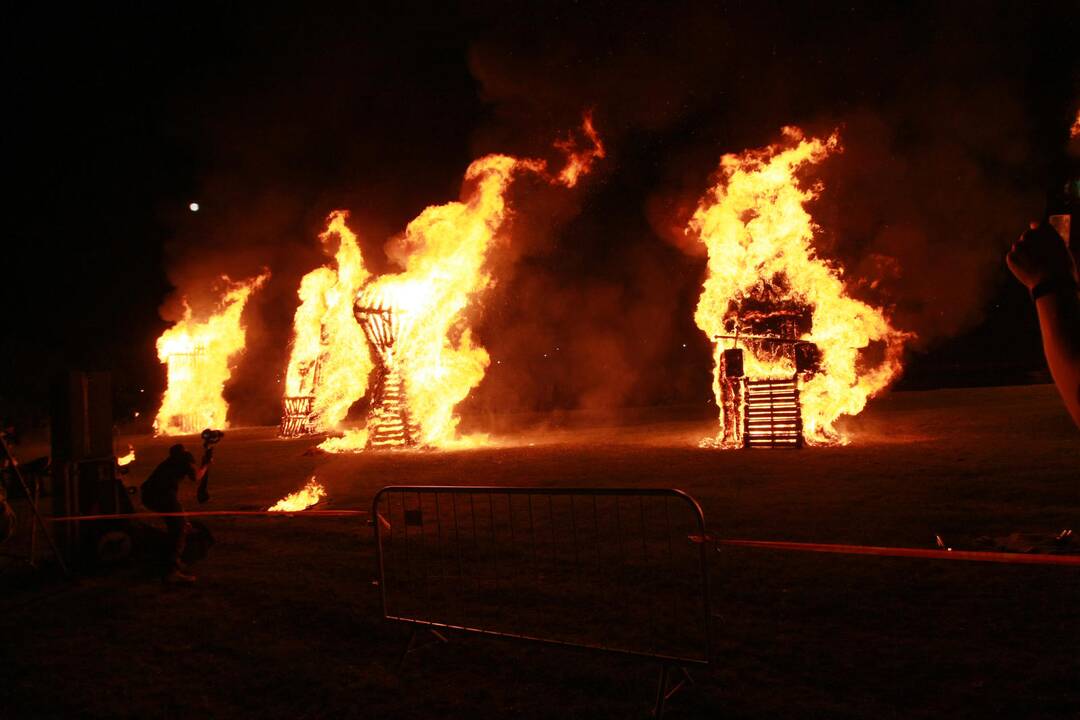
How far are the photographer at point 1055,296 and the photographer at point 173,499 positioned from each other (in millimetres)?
7426

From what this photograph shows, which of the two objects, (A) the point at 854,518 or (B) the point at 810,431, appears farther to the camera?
(B) the point at 810,431

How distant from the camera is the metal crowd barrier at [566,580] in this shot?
504 centimetres

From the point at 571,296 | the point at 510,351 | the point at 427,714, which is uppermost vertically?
the point at 571,296

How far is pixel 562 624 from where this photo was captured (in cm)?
543

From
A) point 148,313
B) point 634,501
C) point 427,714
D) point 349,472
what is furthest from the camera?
point 148,313

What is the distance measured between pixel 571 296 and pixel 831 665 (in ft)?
118

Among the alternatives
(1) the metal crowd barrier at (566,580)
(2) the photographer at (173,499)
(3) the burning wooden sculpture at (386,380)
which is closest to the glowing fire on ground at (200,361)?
(3) the burning wooden sculpture at (386,380)

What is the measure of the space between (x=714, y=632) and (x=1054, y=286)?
136 inches

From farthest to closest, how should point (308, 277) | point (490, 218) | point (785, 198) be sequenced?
point (308, 277)
point (490, 218)
point (785, 198)

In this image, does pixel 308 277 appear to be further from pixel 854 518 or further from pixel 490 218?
pixel 854 518

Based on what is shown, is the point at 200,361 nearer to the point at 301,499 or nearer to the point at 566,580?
the point at 301,499

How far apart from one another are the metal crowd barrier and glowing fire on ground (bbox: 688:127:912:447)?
9704 mm

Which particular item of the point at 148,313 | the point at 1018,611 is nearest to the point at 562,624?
the point at 1018,611

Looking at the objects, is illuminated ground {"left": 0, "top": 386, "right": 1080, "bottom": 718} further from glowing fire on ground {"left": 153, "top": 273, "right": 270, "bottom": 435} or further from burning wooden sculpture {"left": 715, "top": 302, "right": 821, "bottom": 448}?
glowing fire on ground {"left": 153, "top": 273, "right": 270, "bottom": 435}
